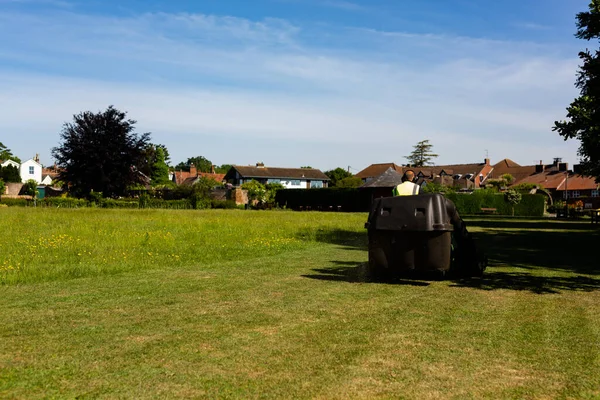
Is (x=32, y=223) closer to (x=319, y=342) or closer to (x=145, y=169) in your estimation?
(x=319, y=342)

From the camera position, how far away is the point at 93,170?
46.5 m

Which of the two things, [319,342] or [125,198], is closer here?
[319,342]

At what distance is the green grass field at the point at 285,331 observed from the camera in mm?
4082

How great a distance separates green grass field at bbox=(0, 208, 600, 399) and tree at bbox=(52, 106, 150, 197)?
120 feet

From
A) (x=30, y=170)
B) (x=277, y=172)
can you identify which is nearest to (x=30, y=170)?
(x=30, y=170)

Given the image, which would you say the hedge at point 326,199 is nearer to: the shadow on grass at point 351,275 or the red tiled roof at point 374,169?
the shadow on grass at point 351,275

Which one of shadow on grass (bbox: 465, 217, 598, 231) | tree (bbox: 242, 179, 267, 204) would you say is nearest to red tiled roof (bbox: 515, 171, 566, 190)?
tree (bbox: 242, 179, 267, 204)

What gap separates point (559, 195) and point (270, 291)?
94560mm

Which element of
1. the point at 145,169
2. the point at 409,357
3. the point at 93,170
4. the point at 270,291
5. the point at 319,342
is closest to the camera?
the point at 409,357

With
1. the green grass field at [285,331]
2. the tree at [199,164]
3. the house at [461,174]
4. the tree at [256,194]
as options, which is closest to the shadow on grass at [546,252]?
the green grass field at [285,331]

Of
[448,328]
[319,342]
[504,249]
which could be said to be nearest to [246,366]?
[319,342]

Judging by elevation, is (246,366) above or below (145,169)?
below

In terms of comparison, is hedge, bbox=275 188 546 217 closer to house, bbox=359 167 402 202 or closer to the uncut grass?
house, bbox=359 167 402 202

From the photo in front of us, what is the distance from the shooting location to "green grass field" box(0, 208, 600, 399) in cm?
408
